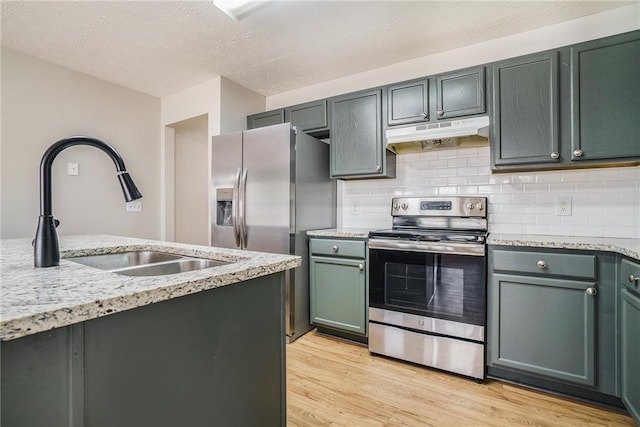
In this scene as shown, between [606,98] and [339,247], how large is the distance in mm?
1976

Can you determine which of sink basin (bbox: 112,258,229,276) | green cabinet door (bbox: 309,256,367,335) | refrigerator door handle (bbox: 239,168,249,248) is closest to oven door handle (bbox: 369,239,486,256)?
green cabinet door (bbox: 309,256,367,335)

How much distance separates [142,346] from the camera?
71cm

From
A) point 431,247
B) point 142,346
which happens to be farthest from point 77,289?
point 431,247

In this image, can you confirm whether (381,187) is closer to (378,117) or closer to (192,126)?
(378,117)

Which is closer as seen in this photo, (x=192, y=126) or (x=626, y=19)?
(x=626, y=19)

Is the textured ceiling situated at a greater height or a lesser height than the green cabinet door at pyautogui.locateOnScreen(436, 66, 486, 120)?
greater

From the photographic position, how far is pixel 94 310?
22.9 inches

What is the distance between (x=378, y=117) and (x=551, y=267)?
164 cm

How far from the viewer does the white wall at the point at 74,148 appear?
2.69 m

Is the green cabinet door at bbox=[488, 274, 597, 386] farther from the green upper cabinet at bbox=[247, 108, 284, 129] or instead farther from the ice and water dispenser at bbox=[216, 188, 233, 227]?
the green upper cabinet at bbox=[247, 108, 284, 129]

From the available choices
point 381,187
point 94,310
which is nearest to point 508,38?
point 381,187

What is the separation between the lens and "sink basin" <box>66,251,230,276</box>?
1.32 m

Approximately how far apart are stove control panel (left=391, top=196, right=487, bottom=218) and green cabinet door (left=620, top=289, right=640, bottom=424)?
1.00 m

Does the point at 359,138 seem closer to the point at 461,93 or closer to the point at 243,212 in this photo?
the point at 461,93
